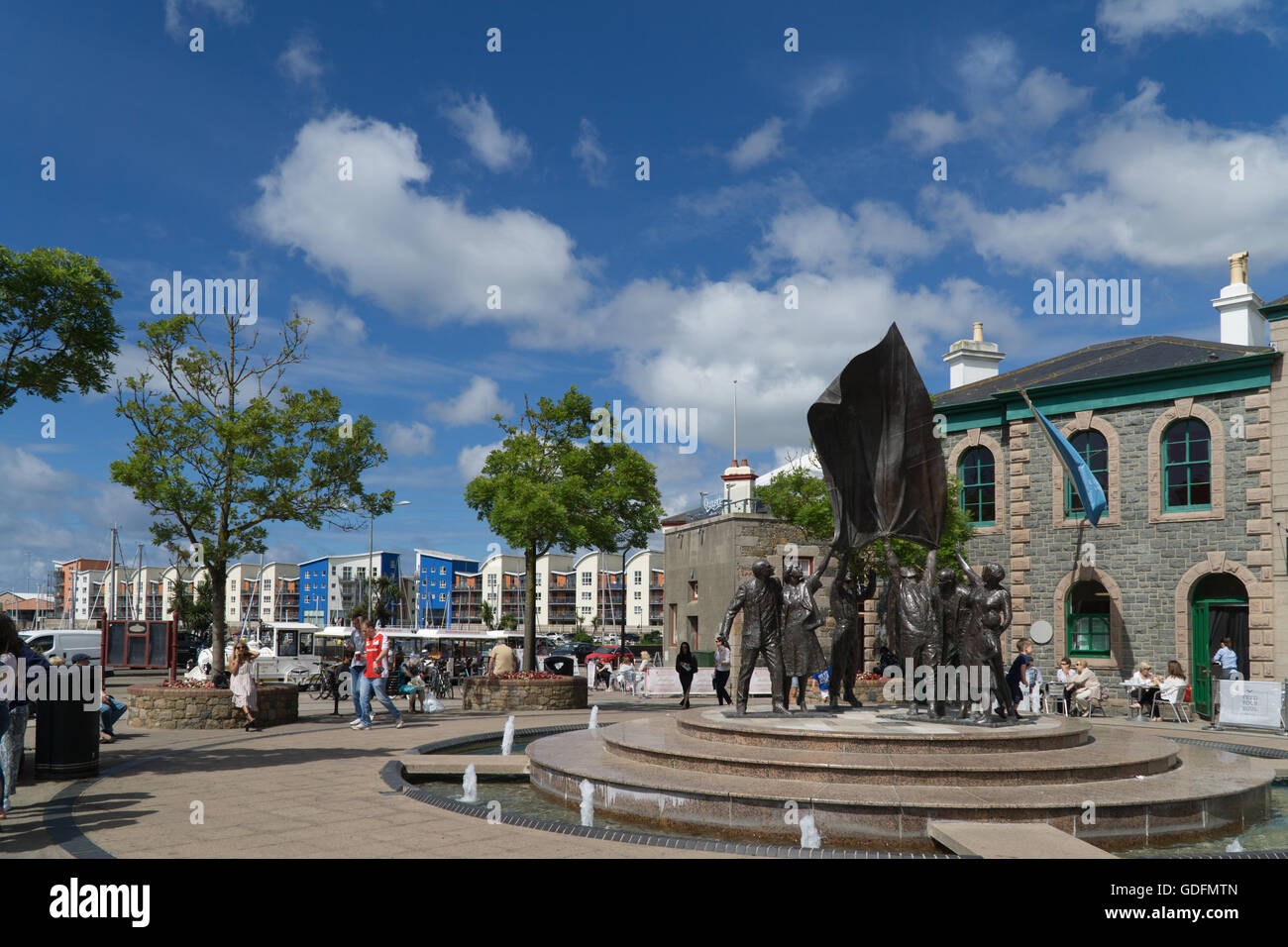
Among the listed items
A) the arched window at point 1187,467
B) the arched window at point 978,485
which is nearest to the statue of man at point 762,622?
the arched window at point 1187,467

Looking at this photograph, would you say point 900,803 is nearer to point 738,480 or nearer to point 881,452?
point 881,452

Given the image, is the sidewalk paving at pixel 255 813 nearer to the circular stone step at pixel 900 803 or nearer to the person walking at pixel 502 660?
the circular stone step at pixel 900 803

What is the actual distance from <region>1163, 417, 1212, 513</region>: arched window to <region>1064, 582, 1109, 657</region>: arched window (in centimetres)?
273

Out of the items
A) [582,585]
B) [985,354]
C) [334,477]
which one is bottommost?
[582,585]

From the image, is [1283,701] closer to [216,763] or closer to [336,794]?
[336,794]

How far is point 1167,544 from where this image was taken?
22.1 meters

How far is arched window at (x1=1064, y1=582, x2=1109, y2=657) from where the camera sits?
916 inches

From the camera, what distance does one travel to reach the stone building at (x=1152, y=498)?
819 inches

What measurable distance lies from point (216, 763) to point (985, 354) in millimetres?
27231

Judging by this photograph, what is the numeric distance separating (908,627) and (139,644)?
3423cm

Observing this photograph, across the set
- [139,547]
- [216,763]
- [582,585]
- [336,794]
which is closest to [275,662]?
[216,763]

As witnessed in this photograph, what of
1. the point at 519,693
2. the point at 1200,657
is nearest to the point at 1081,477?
the point at 1200,657

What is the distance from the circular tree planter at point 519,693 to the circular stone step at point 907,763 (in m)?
9.27
